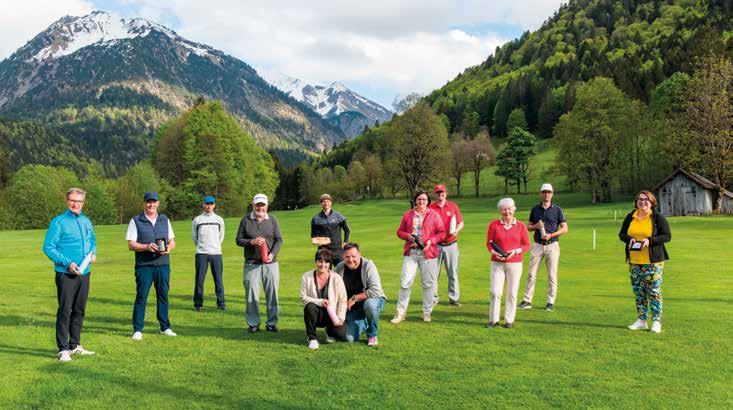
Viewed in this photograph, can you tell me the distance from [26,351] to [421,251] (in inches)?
283

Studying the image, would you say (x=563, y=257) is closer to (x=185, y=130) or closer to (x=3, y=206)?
(x=185, y=130)

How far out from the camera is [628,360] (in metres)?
7.94

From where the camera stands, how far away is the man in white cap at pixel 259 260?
10039mm

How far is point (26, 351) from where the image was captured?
8758mm

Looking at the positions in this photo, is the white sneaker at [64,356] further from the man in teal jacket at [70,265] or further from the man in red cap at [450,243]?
the man in red cap at [450,243]

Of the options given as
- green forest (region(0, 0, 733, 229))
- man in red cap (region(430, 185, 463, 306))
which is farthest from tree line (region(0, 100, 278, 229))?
man in red cap (region(430, 185, 463, 306))

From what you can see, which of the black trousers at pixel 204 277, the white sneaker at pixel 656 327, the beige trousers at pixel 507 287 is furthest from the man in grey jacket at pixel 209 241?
the white sneaker at pixel 656 327

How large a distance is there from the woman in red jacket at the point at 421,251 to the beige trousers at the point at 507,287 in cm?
121

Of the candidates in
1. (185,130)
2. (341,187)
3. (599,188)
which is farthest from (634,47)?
(185,130)

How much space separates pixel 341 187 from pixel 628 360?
117 metres

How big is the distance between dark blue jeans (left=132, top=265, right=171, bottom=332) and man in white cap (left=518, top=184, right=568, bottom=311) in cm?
761

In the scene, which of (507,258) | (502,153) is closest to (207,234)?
(507,258)

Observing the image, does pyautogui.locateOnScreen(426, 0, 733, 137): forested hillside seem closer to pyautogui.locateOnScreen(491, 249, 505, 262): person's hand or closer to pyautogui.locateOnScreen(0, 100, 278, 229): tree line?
pyautogui.locateOnScreen(0, 100, 278, 229): tree line

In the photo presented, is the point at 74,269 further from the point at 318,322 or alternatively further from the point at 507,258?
the point at 507,258
